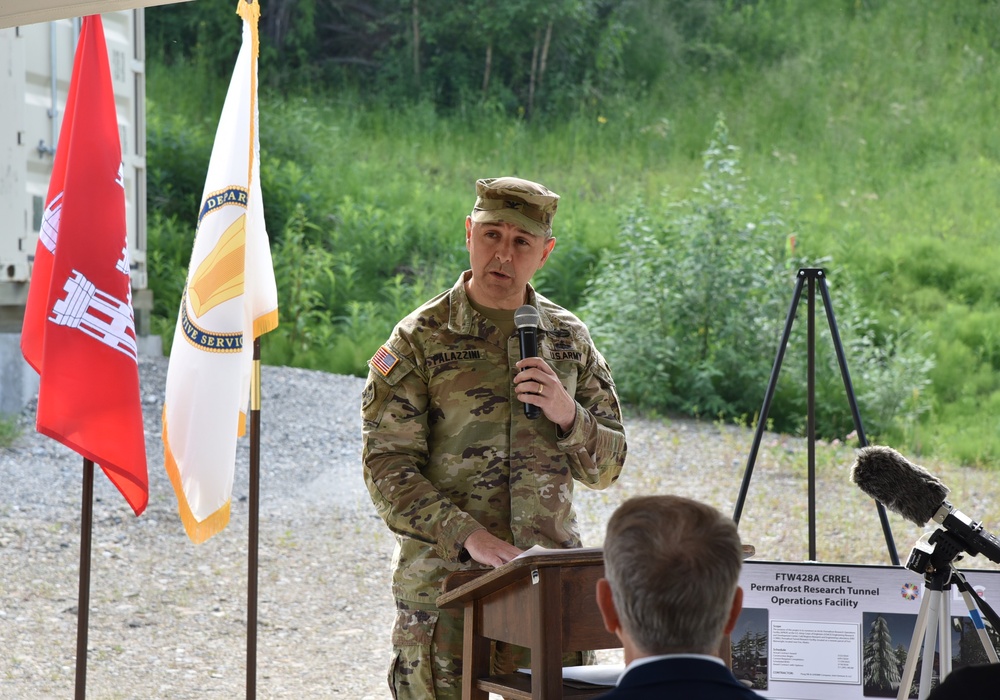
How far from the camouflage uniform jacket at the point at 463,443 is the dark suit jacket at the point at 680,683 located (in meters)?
1.28

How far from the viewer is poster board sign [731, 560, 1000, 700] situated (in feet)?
11.1

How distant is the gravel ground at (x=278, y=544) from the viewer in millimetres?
5094

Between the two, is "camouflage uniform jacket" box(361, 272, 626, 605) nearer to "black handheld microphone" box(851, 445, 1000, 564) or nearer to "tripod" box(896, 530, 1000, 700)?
"black handheld microphone" box(851, 445, 1000, 564)

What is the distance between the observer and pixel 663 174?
13477mm

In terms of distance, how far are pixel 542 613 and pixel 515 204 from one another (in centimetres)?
111

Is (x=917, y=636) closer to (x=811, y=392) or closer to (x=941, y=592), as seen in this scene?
(x=941, y=592)

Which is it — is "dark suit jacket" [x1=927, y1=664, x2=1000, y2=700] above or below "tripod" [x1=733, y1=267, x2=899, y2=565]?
above

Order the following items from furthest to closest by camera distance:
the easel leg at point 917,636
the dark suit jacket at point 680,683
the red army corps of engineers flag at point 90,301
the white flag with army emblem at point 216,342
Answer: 1. the white flag with army emblem at point 216,342
2. the red army corps of engineers flag at point 90,301
3. the easel leg at point 917,636
4. the dark suit jacket at point 680,683

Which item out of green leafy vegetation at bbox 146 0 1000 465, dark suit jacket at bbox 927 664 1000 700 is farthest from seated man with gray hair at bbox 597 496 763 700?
green leafy vegetation at bbox 146 0 1000 465

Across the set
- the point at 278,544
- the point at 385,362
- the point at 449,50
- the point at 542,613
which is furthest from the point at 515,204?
the point at 449,50

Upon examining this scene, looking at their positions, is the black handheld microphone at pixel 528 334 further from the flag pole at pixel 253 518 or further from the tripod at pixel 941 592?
the flag pole at pixel 253 518

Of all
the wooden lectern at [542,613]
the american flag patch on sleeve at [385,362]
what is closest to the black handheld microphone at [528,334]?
the american flag patch on sleeve at [385,362]

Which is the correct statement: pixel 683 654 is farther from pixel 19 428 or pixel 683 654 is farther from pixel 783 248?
pixel 783 248

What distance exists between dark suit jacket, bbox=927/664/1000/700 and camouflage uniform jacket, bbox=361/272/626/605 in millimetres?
1382
